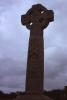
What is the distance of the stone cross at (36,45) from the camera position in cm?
1164

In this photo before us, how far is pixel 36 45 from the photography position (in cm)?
1209

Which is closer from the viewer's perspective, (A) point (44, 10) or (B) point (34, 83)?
(B) point (34, 83)

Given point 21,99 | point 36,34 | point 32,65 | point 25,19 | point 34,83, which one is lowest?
point 21,99

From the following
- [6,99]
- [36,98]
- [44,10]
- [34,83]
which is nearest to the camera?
[36,98]

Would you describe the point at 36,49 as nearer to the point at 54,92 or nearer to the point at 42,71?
the point at 42,71

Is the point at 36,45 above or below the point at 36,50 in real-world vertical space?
above

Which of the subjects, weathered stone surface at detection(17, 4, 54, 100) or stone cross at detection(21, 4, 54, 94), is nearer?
weathered stone surface at detection(17, 4, 54, 100)

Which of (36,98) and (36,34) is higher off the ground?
(36,34)

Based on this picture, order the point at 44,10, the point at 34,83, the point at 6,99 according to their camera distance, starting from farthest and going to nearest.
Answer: the point at 6,99, the point at 44,10, the point at 34,83

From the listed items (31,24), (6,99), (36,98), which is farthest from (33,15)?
(6,99)

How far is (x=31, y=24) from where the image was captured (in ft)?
42.4

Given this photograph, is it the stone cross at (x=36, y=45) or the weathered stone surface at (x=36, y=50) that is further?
the stone cross at (x=36, y=45)

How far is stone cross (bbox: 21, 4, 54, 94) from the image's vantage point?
11.6m

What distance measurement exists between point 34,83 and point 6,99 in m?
13.8
